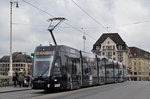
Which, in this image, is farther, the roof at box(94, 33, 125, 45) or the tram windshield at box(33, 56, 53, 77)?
the roof at box(94, 33, 125, 45)

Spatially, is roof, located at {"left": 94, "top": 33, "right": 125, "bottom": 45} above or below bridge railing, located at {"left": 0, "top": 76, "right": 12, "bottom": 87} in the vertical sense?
above

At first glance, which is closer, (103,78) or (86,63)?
(86,63)

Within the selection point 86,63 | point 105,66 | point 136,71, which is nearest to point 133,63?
point 136,71

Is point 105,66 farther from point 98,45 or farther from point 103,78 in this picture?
point 98,45

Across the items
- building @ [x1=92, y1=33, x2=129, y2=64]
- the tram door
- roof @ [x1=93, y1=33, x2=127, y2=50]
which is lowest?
the tram door

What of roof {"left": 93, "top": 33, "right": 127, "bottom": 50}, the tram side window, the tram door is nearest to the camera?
the tram side window

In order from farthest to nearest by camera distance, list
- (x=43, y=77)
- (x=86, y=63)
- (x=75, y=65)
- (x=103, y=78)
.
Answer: (x=103, y=78) < (x=86, y=63) < (x=75, y=65) < (x=43, y=77)

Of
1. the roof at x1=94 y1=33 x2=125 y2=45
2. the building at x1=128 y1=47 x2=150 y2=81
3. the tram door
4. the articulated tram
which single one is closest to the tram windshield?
the articulated tram

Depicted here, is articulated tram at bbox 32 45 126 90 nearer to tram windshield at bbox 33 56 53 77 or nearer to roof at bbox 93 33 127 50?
tram windshield at bbox 33 56 53 77

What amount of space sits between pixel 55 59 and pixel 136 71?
131 metres

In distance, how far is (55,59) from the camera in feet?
65.7

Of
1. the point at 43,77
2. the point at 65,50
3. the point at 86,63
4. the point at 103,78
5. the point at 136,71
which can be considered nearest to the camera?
the point at 43,77

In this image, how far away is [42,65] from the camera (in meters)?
19.6

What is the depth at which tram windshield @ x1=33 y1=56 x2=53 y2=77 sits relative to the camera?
19375mm
